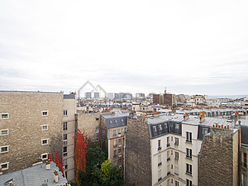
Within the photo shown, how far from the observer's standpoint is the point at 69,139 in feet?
79.2

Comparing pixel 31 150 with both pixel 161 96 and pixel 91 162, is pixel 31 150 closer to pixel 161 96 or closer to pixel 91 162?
pixel 91 162

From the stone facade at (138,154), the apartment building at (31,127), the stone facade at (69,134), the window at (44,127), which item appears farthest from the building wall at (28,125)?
the stone facade at (138,154)

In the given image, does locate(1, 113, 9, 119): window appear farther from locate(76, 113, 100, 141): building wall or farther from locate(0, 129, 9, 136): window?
locate(76, 113, 100, 141): building wall

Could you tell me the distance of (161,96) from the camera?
82.8 metres

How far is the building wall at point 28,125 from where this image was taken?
56.4 feet

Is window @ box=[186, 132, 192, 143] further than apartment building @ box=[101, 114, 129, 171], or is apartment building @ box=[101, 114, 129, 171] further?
apartment building @ box=[101, 114, 129, 171]

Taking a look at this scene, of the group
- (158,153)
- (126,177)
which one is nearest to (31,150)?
(126,177)

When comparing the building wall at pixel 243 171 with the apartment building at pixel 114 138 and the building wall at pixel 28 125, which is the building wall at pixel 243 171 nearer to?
the apartment building at pixel 114 138

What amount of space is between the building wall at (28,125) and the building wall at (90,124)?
3.48m

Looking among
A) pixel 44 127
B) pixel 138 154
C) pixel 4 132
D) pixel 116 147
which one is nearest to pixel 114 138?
pixel 116 147

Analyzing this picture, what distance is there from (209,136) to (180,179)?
975cm

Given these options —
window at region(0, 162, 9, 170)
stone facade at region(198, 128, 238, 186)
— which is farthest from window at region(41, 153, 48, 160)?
stone facade at region(198, 128, 238, 186)

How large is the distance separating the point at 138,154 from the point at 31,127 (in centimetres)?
1565

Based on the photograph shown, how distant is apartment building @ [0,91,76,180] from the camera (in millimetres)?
17047
